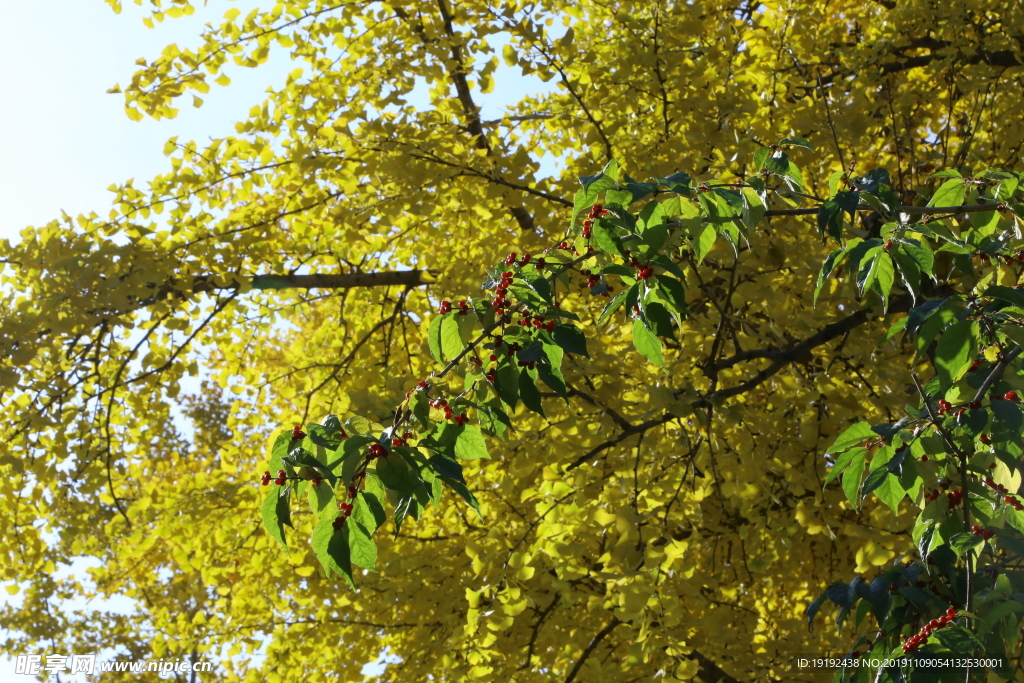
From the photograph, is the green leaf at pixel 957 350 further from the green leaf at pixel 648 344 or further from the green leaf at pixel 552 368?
the green leaf at pixel 552 368

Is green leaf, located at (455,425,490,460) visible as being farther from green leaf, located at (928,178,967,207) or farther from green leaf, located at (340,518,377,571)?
green leaf, located at (928,178,967,207)

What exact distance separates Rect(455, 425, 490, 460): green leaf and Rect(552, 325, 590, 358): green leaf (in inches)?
8.2

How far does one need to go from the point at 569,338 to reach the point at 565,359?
4.60 ft

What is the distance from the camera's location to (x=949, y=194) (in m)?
1.67

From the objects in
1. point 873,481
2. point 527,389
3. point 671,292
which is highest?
point 671,292

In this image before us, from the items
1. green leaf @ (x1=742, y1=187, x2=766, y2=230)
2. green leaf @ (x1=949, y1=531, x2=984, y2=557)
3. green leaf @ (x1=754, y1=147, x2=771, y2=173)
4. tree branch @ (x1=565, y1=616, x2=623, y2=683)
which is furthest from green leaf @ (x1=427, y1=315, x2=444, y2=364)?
tree branch @ (x1=565, y1=616, x2=623, y2=683)

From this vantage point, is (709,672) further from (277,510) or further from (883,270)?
(277,510)

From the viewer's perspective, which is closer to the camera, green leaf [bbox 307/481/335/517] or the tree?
green leaf [bbox 307/481/335/517]

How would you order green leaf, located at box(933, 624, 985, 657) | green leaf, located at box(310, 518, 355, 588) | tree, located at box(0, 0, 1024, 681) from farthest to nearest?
1. tree, located at box(0, 0, 1024, 681)
2. green leaf, located at box(933, 624, 985, 657)
3. green leaf, located at box(310, 518, 355, 588)

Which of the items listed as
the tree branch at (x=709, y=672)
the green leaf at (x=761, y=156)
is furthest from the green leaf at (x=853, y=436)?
the tree branch at (x=709, y=672)

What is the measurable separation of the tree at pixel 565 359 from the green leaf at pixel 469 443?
3.34ft

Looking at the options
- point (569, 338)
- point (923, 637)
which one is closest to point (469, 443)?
point (569, 338)

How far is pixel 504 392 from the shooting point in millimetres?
1405

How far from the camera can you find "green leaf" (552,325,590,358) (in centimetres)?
135
